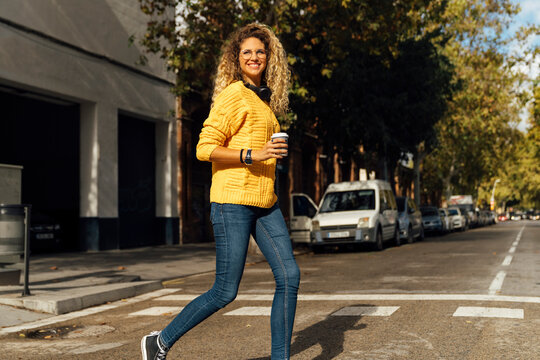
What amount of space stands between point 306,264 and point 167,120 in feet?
29.7

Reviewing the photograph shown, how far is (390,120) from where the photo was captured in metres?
22.5

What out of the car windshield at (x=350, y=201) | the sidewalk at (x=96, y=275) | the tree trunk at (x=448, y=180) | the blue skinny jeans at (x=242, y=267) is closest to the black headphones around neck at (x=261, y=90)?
the blue skinny jeans at (x=242, y=267)

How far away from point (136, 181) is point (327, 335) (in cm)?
1556

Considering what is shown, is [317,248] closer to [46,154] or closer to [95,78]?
[95,78]

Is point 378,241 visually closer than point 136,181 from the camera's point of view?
Yes

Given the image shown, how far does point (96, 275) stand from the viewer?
1116cm

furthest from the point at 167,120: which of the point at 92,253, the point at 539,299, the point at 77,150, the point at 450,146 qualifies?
the point at 450,146

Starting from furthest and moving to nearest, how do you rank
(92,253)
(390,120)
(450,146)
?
(450,146) < (390,120) < (92,253)

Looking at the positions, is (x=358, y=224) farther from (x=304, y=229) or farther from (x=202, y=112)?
(x=202, y=112)

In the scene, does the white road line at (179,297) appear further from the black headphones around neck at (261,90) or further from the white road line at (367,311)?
the black headphones around neck at (261,90)

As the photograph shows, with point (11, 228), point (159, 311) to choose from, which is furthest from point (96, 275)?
point (159, 311)

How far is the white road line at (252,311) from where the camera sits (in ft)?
22.5

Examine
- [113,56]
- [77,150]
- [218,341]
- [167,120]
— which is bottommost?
[218,341]

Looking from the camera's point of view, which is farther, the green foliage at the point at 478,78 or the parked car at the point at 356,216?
the green foliage at the point at 478,78
